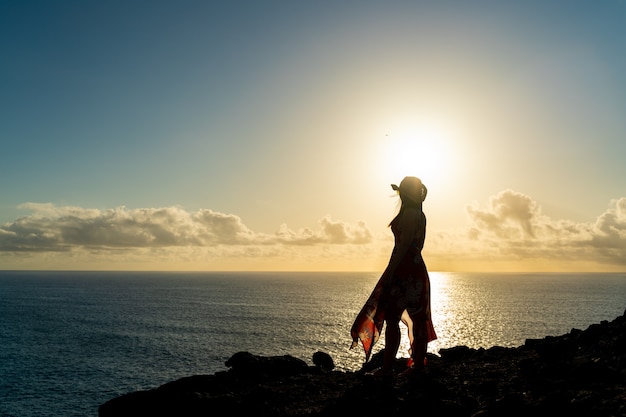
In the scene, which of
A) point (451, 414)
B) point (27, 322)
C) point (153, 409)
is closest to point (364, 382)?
point (451, 414)

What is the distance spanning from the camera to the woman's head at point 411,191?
891cm

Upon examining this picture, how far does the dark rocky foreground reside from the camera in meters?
6.43

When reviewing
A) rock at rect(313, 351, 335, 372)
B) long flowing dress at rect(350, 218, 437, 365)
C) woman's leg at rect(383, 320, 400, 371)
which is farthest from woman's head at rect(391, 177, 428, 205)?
rock at rect(313, 351, 335, 372)

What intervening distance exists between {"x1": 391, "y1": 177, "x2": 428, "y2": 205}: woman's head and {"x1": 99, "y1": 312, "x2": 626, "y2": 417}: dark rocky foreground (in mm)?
3307

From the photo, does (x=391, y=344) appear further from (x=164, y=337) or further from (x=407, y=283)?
(x=164, y=337)

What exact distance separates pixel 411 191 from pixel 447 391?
359cm

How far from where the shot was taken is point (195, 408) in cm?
877

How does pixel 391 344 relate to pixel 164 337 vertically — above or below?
above

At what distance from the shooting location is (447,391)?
786cm

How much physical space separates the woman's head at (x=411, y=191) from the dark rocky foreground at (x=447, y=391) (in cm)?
331

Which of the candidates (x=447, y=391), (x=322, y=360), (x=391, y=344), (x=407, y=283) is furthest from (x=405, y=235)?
(x=322, y=360)

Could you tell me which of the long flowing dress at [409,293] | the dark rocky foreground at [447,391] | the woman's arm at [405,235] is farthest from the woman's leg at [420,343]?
the woman's arm at [405,235]

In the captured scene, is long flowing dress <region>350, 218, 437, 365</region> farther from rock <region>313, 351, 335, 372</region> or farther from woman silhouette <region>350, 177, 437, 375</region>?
rock <region>313, 351, 335, 372</region>

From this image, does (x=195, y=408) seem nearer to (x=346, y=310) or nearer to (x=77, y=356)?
(x=77, y=356)
